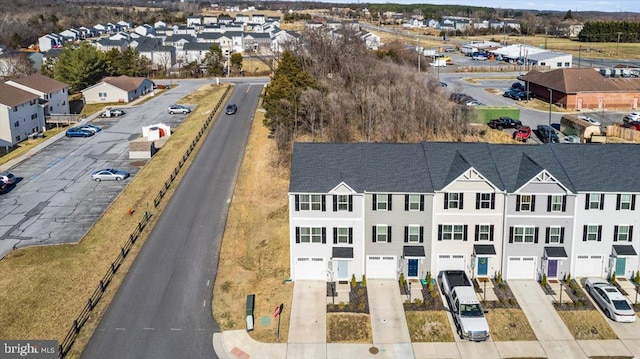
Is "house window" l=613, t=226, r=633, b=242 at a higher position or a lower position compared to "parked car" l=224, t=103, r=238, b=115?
lower

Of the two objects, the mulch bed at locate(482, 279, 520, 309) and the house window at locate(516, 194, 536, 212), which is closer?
the mulch bed at locate(482, 279, 520, 309)

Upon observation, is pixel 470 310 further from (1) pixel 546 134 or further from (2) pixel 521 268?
(1) pixel 546 134

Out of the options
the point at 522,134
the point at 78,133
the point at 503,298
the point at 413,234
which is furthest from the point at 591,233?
the point at 78,133

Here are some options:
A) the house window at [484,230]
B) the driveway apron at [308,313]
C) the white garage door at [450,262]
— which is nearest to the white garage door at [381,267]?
the white garage door at [450,262]

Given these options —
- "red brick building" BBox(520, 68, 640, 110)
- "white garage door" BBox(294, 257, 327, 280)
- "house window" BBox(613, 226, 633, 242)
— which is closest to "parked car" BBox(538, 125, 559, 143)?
"red brick building" BBox(520, 68, 640, 110)

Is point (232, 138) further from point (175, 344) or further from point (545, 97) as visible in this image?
point (545, 97)

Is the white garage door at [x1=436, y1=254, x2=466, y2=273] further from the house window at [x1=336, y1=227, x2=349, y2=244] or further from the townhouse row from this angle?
the house window at [x1=336, y1=227, x2=349, y2=244]
